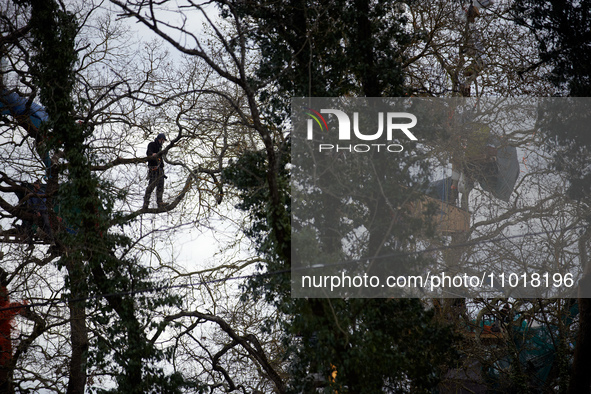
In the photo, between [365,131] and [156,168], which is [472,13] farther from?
[156,168]

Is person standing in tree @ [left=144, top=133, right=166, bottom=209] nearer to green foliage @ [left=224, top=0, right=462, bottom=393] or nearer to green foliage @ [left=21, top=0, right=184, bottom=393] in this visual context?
green foliage @ [left=21, top=0, right=184, bottom=393]

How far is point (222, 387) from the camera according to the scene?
32.5 feet

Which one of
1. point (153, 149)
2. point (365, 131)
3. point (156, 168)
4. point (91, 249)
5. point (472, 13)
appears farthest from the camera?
point (472, 13)

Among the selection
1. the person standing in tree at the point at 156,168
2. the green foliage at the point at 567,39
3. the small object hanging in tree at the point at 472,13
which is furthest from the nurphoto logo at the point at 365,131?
the small object hanging in tree at the point at 472,13

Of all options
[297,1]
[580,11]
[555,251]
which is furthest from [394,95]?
[555,251]

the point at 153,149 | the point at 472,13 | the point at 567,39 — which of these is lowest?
the point at 153,149

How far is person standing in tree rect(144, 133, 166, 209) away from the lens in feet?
36.4

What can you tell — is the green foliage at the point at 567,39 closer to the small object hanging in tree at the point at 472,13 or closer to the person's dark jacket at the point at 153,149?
the small object hanging in tree at the point at 472,13

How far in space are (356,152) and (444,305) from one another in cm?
393

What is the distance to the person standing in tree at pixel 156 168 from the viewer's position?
1110cm

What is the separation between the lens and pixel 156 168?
11.3 meters

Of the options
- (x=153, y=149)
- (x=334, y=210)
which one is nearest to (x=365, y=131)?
(x=334, y=210)

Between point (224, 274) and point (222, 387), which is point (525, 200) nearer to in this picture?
point (224, 274)

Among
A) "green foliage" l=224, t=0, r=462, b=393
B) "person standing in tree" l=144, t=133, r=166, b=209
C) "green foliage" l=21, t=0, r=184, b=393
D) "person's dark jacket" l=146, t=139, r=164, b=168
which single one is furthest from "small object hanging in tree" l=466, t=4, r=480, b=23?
"green foliage" l=21, t=0, r=184, b=393
